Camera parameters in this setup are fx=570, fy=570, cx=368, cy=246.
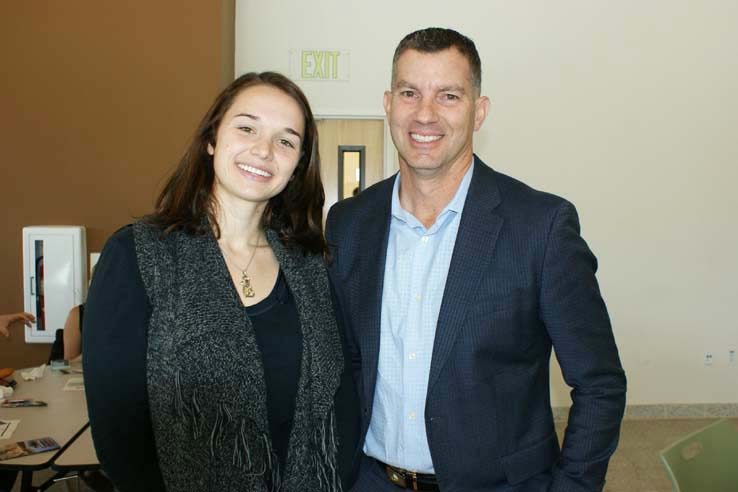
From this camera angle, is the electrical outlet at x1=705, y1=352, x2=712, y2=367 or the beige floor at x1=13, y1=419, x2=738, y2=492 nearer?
the beige floor at x1=13, y1=419, x2=738, y2=492

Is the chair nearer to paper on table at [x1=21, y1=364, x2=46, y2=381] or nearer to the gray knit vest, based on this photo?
the gray knit vest

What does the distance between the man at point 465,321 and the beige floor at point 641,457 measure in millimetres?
2339

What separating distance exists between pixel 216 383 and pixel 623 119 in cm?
461

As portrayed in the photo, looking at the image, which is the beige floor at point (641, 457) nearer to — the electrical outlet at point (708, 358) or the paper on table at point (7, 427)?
the electrical outlet at point (708, 358)

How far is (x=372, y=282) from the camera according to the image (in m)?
1.72

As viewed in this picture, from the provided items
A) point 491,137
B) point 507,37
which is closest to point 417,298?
point 491,137

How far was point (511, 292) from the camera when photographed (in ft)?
5.03

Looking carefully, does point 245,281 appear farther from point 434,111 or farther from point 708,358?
point 708,358

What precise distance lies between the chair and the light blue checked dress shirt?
755 millimetres

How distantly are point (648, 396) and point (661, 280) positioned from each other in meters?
1.03

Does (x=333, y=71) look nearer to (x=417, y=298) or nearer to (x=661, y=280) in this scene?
(x=661, y=280)

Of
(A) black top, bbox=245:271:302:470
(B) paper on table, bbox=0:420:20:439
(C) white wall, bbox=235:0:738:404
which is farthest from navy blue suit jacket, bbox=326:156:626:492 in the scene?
(C) white wall, bbox=235:0:738:404

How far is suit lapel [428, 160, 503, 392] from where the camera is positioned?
1.53 meters

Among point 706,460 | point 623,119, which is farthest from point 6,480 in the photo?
point 623,119
